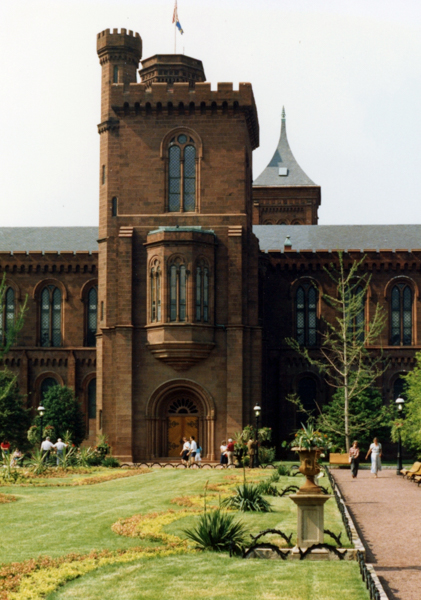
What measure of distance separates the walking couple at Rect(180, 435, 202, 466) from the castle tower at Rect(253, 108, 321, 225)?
42475 millimetres

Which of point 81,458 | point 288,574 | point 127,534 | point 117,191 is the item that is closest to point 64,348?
point 117,191

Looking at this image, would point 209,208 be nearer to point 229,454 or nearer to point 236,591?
point 229,454

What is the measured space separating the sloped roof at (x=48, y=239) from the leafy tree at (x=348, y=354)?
1678cm

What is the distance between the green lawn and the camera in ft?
51.5

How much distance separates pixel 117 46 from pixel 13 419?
75.1 ft

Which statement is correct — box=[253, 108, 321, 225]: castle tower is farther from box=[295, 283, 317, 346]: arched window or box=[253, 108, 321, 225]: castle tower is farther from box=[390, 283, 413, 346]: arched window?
box=[390, 283, 413, 346]: arched window

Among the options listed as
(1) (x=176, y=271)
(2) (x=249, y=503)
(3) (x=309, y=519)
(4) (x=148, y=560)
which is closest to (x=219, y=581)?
(4) (x=148, y=560)

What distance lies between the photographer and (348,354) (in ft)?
192

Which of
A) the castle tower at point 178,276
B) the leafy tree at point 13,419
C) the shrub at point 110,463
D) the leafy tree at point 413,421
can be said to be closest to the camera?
the leafy tree at point 413,421

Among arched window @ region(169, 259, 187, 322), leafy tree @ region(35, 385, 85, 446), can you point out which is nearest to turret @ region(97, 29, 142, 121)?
arched window @ region(169, 259, 187, 322)

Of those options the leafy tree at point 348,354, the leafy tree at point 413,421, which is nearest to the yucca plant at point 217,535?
the leafy tree at point 413,421

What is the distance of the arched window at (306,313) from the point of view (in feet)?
202

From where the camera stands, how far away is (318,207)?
304ft

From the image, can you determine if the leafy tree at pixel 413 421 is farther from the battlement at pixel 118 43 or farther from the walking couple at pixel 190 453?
the battlement at pixel 118 43
